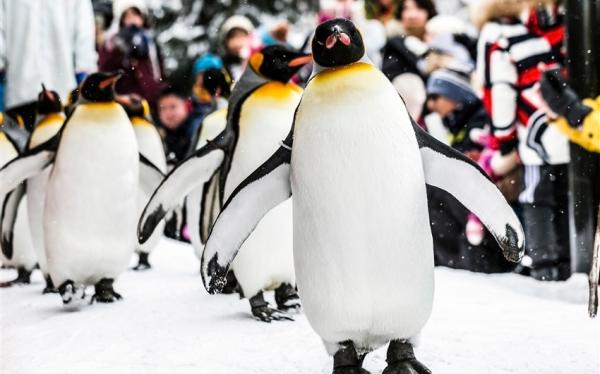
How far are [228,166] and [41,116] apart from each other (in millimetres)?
1421

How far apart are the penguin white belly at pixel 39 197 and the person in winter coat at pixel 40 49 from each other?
0.77 m

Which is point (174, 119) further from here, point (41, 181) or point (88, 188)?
point (88, 188)

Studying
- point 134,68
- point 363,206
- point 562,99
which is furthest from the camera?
point 134,68

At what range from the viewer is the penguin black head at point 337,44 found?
1621mm

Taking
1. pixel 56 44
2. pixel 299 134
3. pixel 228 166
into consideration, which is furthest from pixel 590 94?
pixel 56 44

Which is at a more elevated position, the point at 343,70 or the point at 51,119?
the point at 343,70

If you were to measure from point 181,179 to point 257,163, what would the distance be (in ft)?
0.77

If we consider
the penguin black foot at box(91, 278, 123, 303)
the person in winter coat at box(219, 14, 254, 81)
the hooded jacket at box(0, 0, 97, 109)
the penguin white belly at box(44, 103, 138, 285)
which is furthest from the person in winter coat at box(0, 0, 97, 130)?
the penguin black foot at box(91, 278, 123, 303)

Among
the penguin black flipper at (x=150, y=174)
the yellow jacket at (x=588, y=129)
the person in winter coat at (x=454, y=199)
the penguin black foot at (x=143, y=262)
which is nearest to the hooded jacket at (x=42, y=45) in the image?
→ the penguin black foot at (x=143, y=262)

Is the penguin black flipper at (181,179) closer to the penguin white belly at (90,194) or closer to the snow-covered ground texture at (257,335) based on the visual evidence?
the snow-covered ground texture at (257,335)

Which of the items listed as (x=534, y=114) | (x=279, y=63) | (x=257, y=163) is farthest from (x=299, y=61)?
(x=534, y=114)

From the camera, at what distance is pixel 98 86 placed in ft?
9.15

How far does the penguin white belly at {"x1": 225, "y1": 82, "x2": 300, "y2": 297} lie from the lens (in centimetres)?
235

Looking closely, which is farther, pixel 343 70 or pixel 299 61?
pixel 299 61
